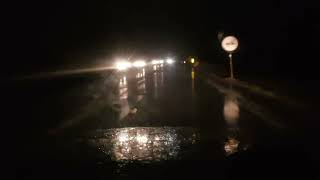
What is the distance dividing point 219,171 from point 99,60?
3024 inches

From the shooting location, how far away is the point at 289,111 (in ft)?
54.9

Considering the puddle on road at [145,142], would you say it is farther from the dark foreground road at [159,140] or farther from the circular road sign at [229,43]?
the circular road sign at [229,43]

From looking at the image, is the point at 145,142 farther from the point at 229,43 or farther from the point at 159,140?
the point at 229,43

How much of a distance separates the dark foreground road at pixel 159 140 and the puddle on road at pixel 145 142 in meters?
0.02

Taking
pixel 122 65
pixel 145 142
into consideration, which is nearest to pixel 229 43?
pixel 145 142

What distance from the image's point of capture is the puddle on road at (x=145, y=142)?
33.8 feet

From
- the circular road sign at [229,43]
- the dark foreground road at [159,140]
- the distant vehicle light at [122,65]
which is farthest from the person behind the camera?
the distant vehicle light at [122,65]

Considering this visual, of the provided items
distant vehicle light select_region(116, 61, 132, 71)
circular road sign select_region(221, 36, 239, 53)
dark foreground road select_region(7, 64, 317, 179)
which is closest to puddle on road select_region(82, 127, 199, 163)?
dark foreground road select_region(7, 64, 317, 179)

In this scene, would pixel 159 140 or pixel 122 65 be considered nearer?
pixel 159 140

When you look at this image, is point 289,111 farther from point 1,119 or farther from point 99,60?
point 99,60

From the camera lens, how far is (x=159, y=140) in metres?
12.1

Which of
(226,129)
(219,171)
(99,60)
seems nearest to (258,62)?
(226,129)

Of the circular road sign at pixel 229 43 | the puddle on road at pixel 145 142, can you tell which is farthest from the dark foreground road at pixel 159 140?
the circular road sign at pixel 229 43

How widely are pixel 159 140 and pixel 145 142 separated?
0.37 m
